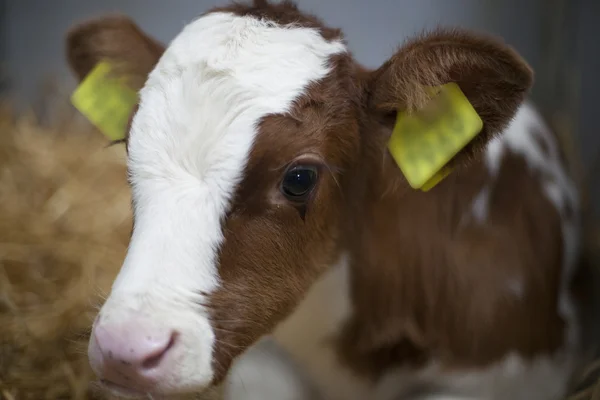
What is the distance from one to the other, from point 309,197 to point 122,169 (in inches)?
78.3

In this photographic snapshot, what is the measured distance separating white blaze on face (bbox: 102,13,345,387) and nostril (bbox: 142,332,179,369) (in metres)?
0.02

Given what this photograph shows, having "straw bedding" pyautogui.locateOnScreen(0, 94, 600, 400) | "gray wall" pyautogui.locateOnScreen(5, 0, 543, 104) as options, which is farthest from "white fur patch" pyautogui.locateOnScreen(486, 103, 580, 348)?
"gray wall" pyautogui.locateOnScreen(5, 0, 543, 104)

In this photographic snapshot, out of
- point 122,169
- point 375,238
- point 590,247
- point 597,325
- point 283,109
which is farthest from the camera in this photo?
point 122,169

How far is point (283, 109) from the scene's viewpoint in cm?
122

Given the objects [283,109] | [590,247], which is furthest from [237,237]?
[590,247]

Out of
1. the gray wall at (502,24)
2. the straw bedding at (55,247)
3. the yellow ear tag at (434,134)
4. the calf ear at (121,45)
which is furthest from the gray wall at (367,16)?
the yellow ear tag at (434,134)

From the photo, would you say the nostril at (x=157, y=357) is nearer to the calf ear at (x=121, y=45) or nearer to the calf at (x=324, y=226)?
the calf at (x=324, y=226)

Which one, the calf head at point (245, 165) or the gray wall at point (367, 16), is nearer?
the calf head at point (245, 165)

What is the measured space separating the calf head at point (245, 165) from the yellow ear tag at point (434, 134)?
0.04 meters

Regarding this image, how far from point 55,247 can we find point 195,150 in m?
1.41

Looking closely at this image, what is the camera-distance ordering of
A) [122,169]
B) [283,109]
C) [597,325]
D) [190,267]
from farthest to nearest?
[122,169]
[597,325]
[283,109]
[190,267]

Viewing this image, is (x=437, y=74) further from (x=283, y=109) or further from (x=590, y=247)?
(x=590, y=247)

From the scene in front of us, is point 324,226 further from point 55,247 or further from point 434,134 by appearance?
point 55,247

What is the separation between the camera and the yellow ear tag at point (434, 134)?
129 centimetres
